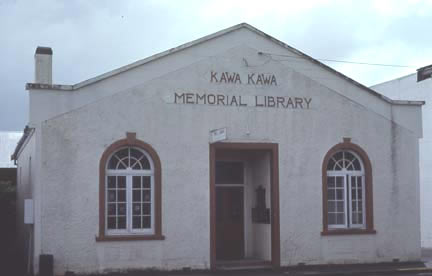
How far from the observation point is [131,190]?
1689cm

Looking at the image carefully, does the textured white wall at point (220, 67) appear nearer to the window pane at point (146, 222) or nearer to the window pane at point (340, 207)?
the window pane at point (340, 207)

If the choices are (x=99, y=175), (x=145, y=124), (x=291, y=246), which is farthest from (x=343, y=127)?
(x=99, y=175)

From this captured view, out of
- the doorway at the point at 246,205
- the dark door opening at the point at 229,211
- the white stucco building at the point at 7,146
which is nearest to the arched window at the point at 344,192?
the doorway at the point at 246,205

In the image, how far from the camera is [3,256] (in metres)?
21.0

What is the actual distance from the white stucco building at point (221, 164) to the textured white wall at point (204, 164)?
0.09ft

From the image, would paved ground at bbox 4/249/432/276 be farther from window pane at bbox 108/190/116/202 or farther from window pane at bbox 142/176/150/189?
window pane at bbox 142/176/150/189

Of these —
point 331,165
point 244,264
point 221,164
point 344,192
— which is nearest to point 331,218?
point 344,192

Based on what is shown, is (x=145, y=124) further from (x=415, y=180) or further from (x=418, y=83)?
(x=418, y=83)

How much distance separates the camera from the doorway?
1803cm

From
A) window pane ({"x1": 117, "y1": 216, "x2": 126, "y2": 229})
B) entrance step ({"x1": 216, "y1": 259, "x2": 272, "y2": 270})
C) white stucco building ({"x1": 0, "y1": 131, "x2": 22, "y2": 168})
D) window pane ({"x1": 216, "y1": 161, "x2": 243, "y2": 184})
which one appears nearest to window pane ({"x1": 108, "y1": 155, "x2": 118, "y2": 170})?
window pane ({"x1": 117, "y1": 216, "x2": 126, "y2": 229})

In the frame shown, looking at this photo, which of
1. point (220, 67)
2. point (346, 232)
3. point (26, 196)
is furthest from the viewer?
point (26, 196)

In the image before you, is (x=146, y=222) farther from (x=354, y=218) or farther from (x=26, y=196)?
(x=354, y=218)

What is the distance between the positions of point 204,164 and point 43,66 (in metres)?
Answer: 4.66

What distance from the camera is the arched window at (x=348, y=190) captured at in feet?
61.6
